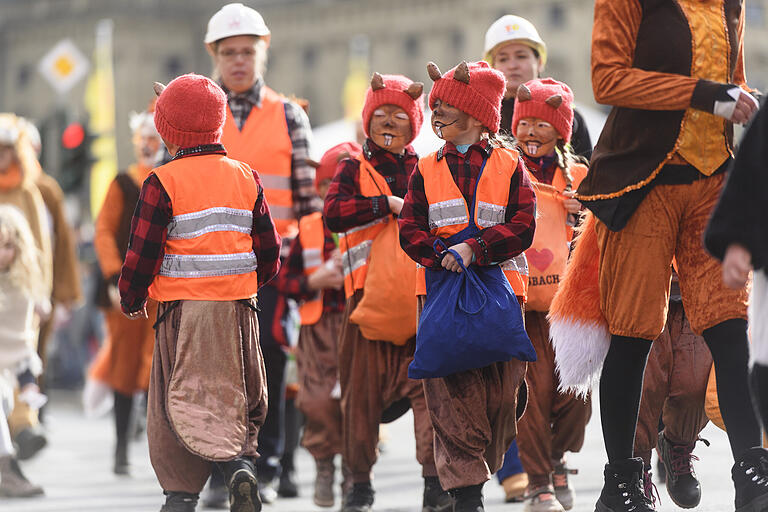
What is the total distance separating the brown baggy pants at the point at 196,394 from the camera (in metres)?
5.74

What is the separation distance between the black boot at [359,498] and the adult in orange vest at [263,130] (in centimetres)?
104

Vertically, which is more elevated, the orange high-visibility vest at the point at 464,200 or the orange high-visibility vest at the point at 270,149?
the orange high-visibility vest at the point at 464,200

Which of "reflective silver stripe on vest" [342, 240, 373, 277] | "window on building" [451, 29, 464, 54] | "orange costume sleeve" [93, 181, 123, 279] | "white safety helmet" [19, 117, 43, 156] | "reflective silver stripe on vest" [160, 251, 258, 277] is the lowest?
"window on building" [451, 29, 464, 54]

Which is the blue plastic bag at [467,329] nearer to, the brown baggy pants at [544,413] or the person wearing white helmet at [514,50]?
the brown baggy pants at [544,413]

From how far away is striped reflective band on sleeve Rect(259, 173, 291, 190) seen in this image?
25.2 ft

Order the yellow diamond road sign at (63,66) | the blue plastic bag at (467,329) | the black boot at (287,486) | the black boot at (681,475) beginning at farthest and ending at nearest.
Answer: the yellow diamond road sign at (63,66) → the black boot at (287,486) → the black boot at (681,475) → the blue plastic bag at (467,329)

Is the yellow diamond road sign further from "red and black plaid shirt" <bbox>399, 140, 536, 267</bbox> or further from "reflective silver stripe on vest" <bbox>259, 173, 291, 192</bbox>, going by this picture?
"red and black plaid shirt" <bbox>399, 140, 536, 267</bbox>

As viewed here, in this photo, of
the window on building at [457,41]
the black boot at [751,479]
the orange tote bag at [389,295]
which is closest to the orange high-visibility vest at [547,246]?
the orange tote bag at [389,295]

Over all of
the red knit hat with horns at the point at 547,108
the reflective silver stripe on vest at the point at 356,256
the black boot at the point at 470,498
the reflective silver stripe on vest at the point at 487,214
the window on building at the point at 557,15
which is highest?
the red knit hat with horns at the point at 547,108

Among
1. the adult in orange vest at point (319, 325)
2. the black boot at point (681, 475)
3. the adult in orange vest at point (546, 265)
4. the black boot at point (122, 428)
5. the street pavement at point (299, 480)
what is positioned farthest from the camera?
the black boot at point (122, 428)

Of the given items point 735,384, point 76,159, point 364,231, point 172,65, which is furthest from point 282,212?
point 172,65

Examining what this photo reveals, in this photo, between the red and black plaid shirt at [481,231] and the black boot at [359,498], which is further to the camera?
the black boot at [359,498]

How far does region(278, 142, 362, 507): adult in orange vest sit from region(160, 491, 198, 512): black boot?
2035mm

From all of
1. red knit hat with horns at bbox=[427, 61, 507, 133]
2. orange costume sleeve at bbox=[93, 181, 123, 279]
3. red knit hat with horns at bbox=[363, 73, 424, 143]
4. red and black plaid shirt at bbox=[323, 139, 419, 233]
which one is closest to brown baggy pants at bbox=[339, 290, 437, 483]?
red and black plaid shirt at bbox=[323, 139, 419, 233]
